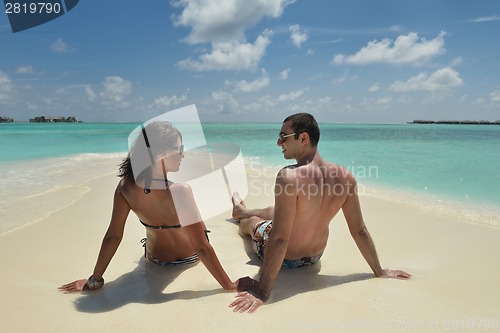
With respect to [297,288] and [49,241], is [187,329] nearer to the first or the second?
[297,288]

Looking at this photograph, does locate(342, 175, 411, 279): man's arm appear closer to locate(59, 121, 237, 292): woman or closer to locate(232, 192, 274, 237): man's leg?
locate(59, 121, 237, 292): woman

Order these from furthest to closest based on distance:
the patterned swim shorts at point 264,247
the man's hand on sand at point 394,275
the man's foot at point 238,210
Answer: the man's foot at point 238,210 < the patterned swim shorts at point 264,247 < the man's hand on sand at point 394,275

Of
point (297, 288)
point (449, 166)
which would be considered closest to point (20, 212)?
point (297, 288)

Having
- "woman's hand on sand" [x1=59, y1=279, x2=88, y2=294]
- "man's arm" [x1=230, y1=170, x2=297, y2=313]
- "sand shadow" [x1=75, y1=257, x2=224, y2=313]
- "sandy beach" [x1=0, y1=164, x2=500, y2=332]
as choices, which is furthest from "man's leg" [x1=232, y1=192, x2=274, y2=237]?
"woman's hand on sand" [x1=59, y1=279, x2=88, y2=294]

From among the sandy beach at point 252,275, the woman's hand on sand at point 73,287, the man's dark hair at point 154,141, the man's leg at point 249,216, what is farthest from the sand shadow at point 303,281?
the woman's hand on sand at point 73,287

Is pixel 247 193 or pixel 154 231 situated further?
pixel 247 193

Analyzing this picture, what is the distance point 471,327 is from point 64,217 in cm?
488

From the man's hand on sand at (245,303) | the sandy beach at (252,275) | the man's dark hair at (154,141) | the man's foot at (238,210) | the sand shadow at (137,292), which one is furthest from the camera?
the man's foot at (238,210)

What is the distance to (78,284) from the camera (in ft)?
8.63

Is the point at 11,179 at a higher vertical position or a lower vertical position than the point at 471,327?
higher

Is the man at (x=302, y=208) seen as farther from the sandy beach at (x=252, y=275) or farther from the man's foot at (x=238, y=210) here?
the man's foot at (x=238, y=210)

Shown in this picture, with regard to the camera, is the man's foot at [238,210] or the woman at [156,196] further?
the man's foot at [238,210]

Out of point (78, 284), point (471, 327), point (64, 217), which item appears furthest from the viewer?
point (64, 217)

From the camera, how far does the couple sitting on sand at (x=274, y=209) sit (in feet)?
8.07
